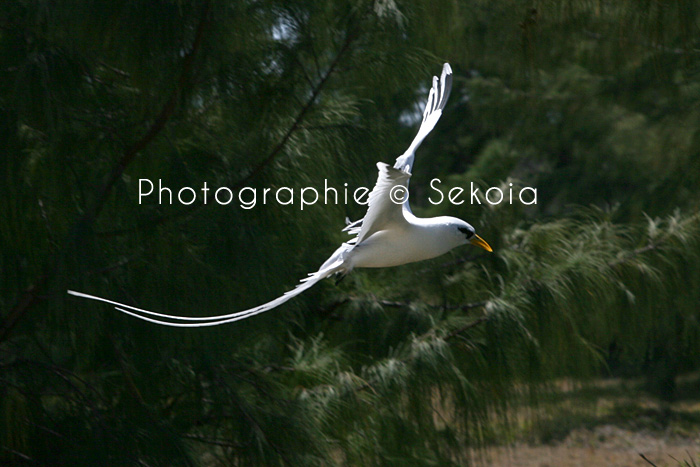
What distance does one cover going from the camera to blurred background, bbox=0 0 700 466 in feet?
4.06

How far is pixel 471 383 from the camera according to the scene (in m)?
1.75

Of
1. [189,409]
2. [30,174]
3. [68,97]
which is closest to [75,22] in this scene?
[68,97]

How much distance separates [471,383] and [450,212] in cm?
55

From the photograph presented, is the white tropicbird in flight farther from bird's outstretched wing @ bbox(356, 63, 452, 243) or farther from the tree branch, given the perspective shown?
the tree branch

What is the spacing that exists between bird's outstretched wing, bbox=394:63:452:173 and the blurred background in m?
0.22

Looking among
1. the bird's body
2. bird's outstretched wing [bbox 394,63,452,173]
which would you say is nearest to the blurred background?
bird's outstretched wing [bbox 394,63,452,173]

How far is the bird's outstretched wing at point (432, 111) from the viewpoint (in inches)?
44.7

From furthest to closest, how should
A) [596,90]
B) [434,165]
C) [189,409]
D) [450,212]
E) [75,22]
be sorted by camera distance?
[434,165], [596,90], [450,212], [189,409], [75,22]

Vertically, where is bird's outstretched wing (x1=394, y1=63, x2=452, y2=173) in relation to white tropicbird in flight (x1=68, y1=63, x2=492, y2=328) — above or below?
above

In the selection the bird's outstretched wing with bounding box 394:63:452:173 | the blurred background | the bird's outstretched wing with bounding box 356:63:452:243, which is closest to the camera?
the bird's outstretched wing with bounding box 356:63:452:243

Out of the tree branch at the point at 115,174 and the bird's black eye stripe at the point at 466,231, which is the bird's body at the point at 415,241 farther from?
the tree branch at the point at 115,174

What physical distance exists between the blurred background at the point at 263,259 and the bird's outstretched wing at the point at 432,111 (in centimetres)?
22

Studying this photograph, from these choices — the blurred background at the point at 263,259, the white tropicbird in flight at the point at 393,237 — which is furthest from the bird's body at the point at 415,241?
the blurred background at the point at 263,259

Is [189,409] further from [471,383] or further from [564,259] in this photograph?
[564,259]
